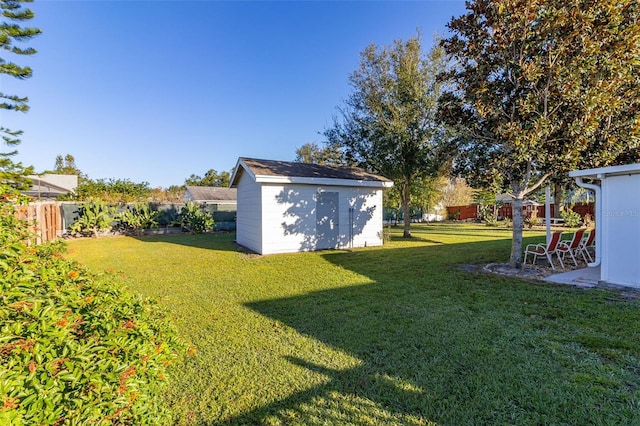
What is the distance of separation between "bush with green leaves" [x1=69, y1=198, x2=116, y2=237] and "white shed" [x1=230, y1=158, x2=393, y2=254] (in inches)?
333

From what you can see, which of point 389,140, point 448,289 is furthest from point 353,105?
point 448,289

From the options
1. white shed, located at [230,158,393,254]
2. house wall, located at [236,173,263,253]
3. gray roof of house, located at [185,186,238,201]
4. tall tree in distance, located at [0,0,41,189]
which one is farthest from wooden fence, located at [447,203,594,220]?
tall tree in distance, located at [0,0,41,189]

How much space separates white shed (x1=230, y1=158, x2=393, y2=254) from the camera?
34.7 feet

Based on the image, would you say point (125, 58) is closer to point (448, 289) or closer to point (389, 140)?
point (389, 140)

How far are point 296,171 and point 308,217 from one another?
1919 millimetres

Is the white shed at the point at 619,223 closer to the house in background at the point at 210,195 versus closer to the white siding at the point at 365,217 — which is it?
the white siding at the point at 365,217

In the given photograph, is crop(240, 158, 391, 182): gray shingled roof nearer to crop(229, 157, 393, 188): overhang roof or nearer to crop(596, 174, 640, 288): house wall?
crop(229, 157, 393, 188): overhang roof

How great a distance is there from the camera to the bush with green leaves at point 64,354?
4.50ft

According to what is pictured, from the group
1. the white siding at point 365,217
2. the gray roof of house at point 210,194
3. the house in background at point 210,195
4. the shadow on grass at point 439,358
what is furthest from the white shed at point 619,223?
the gray roof of house at point 210,194

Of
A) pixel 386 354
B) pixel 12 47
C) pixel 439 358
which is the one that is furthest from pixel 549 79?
pixel 12 47

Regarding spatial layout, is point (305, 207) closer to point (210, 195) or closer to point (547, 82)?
point (547, 82)

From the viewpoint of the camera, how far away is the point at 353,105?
584 inches

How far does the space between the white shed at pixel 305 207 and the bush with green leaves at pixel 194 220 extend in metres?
6.34

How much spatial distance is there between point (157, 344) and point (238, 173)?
11148 mm
